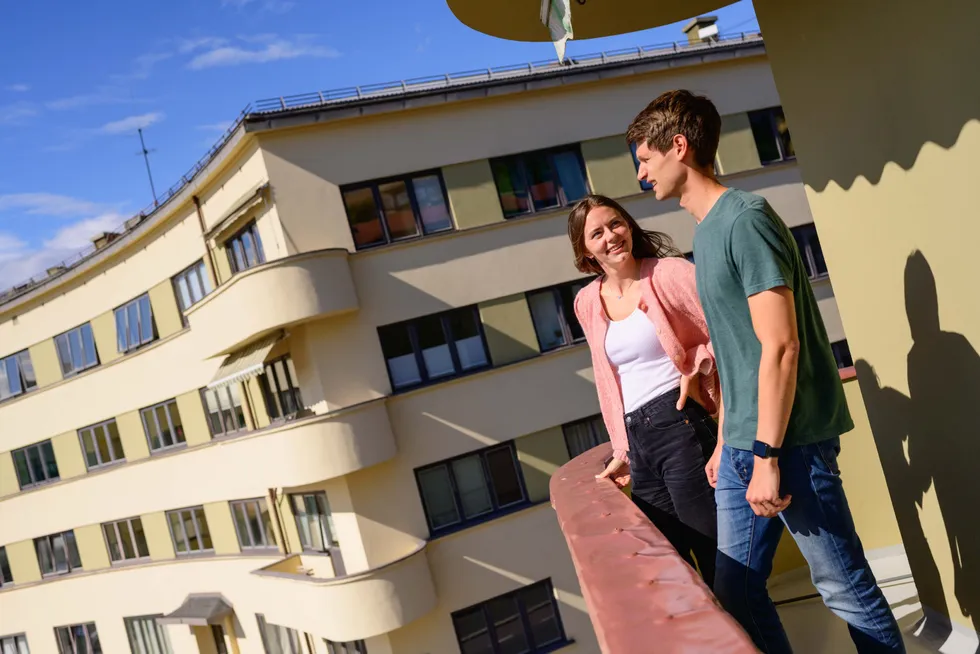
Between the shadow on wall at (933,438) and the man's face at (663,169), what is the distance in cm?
100

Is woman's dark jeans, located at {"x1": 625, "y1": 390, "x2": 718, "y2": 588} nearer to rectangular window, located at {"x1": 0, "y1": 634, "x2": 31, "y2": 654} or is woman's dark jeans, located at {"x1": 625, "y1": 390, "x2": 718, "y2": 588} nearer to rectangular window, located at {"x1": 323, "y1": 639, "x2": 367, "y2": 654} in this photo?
rectangular window, located at {"x1": 323, "y1": 639, "x2": 367, "y2": 654}

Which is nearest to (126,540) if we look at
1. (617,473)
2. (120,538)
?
(120,538)

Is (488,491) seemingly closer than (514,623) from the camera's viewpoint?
No

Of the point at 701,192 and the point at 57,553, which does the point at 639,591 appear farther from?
the point at 57,553

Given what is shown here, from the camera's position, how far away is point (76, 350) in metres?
26.8

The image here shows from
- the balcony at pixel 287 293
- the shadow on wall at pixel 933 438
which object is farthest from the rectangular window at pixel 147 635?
the shadow on wall at pixel 933 438

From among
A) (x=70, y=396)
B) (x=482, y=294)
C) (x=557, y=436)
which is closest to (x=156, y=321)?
(x=70, y=396)

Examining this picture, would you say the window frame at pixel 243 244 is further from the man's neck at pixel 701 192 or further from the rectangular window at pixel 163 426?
the man's neck at pixel 701 192

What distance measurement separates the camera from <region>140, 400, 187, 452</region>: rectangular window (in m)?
24.4

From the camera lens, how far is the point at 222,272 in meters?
21.6

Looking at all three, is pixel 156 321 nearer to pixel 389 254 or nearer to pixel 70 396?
pixel 70 396

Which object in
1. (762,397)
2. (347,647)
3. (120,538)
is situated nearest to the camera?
(762,397)

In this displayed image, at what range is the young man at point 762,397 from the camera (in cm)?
238

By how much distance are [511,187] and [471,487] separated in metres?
6.99
